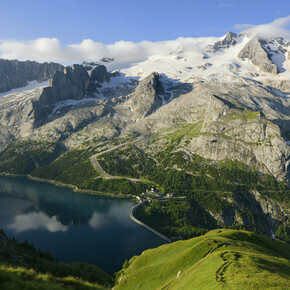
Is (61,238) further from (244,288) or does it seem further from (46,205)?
(244,288)

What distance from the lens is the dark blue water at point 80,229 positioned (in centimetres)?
11506

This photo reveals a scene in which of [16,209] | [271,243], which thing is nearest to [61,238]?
[16,209]

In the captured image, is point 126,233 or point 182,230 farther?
point 182,230

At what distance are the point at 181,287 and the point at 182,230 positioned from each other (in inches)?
4773

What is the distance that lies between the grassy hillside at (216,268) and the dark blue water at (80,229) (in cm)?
4843

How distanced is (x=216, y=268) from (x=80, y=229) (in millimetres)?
129390

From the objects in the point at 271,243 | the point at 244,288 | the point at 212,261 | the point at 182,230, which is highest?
the point at 244,288

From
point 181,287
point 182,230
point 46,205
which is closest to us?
point 181,287

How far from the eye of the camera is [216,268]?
33.7m

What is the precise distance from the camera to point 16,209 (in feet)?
588

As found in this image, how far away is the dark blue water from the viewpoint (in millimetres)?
115062

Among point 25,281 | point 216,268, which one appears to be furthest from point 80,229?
point 25,281

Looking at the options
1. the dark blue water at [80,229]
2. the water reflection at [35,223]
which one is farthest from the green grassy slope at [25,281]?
the water reflection at [35,223]

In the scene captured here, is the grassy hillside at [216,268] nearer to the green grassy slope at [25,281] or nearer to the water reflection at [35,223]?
the green grassy slope at [25,281]
